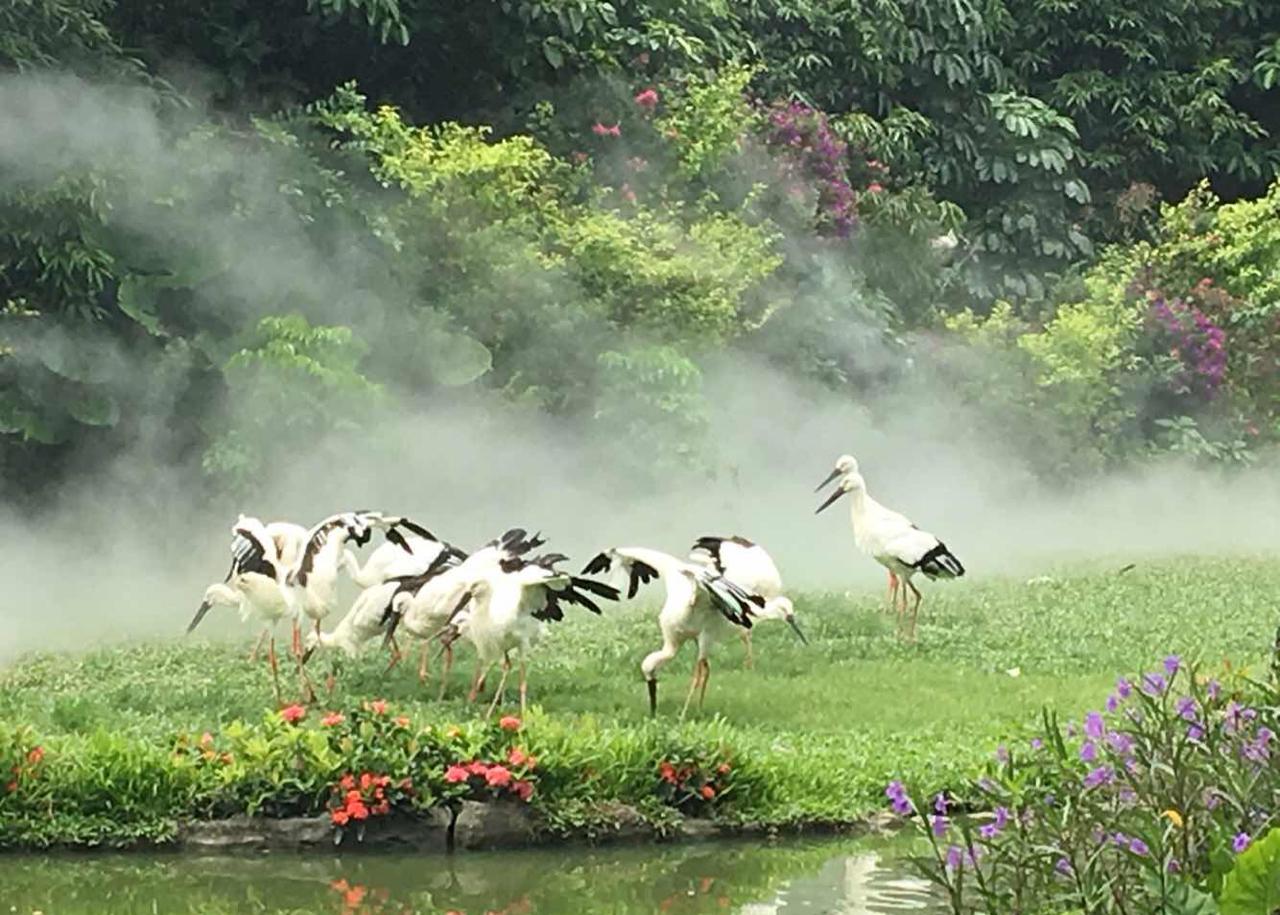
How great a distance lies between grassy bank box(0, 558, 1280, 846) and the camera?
6.32m

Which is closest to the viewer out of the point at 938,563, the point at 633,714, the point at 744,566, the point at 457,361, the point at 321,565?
the point at 633,714

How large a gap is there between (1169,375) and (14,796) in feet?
44.9

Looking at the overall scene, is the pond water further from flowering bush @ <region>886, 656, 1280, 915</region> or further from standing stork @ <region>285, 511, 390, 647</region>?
standing stork @ <region>285, 511, 390, 647</region>

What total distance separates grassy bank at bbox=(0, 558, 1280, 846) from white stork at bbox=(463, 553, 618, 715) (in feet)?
0.85

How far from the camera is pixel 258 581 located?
815cm

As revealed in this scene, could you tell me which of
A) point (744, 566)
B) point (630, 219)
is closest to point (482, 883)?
point (744, 566)

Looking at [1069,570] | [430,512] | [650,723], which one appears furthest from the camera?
[430,512]

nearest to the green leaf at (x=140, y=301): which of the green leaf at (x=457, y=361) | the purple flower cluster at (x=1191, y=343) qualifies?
the green leaf at (x=457, y=361)

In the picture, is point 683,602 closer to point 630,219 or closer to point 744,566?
point 744,566

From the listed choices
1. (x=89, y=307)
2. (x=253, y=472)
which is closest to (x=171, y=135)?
(x=89, y=307)

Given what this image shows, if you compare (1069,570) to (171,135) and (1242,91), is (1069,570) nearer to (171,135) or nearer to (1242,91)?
(171,135)

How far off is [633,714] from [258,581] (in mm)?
1544

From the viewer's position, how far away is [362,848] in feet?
20.5

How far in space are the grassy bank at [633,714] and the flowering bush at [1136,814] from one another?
7.86 feet
